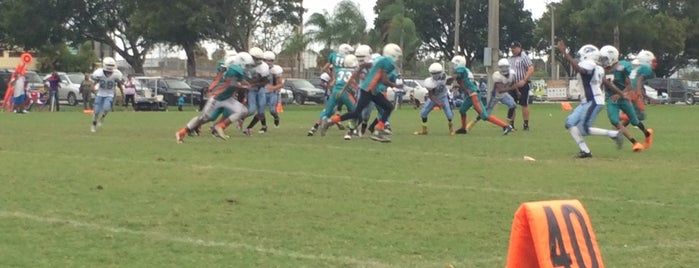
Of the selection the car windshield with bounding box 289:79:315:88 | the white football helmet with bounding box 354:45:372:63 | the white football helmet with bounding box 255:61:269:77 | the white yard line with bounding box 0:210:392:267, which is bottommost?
the white yard line with bounding box 0:210:392:267

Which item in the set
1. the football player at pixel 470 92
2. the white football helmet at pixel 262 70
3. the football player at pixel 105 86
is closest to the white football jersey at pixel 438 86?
the football player at pixel 470 92

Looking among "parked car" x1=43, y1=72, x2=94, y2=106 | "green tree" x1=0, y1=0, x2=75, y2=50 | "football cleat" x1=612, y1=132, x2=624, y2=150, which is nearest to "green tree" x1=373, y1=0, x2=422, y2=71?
"green tree" x1=0, y1=0, x2=75, y2=50

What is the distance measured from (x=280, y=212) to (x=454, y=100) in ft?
117

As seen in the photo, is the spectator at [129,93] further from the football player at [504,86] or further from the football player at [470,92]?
the football player at [470,92]

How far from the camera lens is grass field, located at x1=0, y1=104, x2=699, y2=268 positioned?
779 cm

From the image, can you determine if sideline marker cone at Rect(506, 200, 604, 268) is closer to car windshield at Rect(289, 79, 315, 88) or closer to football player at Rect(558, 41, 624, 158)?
football player at Rect(558, 41, 624, 158)

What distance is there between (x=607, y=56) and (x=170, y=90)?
3445cm

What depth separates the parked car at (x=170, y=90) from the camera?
48.2 metres

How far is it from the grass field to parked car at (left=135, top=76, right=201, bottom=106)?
29.3 m

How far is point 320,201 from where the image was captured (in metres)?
10.6

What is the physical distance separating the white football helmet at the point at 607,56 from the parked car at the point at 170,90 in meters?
32.9

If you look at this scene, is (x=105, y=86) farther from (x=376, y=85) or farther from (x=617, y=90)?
(x=617, y=90)

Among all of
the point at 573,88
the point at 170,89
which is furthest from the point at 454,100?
the point at 573,88

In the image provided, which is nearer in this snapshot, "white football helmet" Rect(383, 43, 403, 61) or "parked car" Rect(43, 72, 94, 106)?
"white football helmet" Rect(383, 43, 403, 61)
